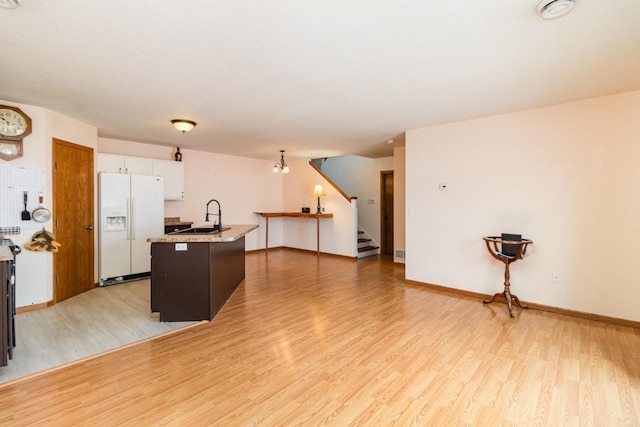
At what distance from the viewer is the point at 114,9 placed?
178cm

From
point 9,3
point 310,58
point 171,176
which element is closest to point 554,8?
point 310,58

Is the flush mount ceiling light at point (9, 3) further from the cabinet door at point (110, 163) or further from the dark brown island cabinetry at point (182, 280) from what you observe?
the cabinet door at point (110, 163)

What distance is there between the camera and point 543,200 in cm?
361

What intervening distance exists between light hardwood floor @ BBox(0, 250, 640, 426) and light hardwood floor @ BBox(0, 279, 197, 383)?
206 millimetres

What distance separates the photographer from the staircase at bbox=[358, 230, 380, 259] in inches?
280

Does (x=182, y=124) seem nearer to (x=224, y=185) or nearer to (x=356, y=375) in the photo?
(x=224, y=185)

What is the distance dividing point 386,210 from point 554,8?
5949 millimetres

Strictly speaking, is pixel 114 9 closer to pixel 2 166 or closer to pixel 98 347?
pixel 98 347

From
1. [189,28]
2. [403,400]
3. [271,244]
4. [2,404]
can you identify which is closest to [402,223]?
[271,244]

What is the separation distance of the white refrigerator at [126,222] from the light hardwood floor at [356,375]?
2.44m

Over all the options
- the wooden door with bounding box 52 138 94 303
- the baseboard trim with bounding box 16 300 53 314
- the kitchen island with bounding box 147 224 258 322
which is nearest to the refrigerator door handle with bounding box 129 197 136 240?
the wooden door with bounding box 52 138 94 303

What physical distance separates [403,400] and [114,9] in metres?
3.06

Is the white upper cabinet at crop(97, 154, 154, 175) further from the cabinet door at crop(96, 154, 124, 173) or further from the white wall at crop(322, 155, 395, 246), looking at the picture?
the white wall at crop(322, 155, 395, 246)

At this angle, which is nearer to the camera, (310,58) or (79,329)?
(310,58)
